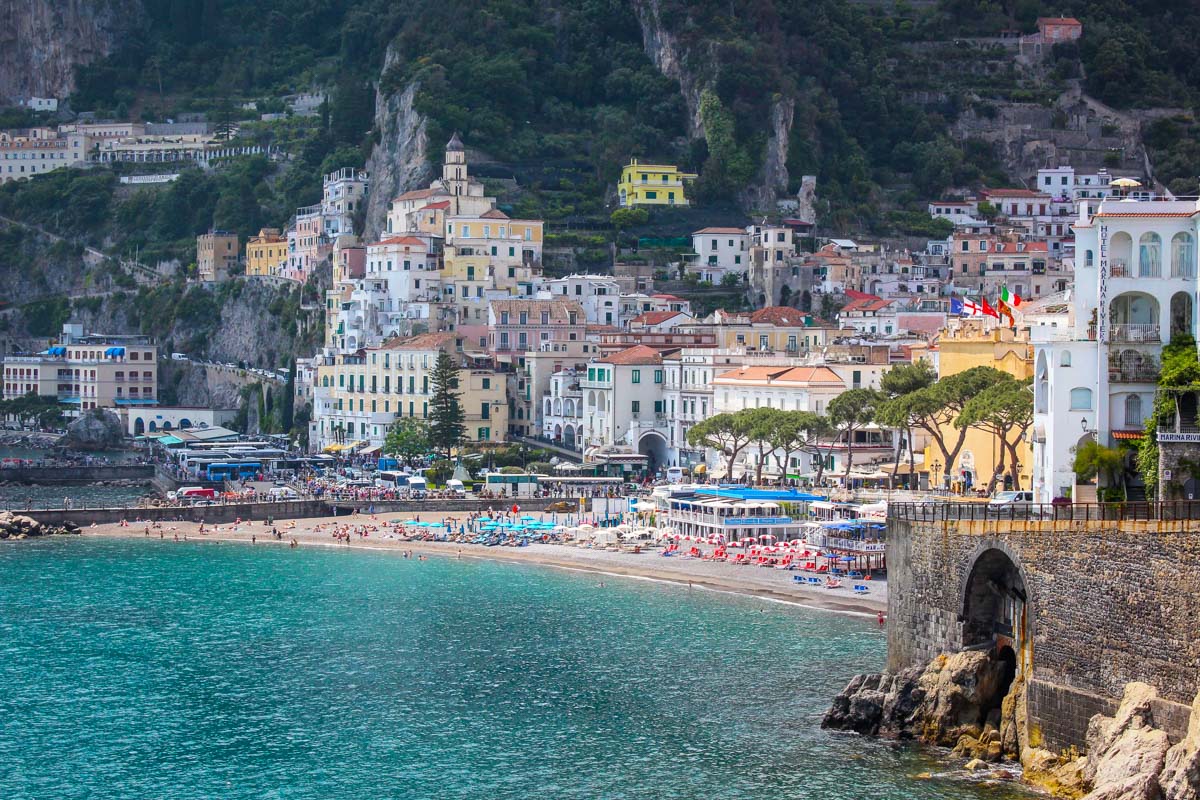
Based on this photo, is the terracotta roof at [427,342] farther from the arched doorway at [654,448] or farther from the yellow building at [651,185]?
the yellow building at [651,185]

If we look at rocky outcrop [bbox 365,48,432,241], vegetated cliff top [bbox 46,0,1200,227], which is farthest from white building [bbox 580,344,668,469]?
rocky outcrop [bbox 365,48,432,241]

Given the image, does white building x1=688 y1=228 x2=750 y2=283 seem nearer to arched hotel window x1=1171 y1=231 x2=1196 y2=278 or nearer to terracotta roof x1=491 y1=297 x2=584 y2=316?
terracotta roof x1=491 y1=297 x2=584 y2=316

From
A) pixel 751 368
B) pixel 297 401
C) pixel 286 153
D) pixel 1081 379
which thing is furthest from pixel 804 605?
pixel 286 153

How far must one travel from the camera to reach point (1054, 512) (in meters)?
33.3

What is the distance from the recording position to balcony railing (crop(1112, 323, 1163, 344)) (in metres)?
38.0

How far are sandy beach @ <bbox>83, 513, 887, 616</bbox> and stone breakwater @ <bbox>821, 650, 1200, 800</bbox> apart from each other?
1353 cm

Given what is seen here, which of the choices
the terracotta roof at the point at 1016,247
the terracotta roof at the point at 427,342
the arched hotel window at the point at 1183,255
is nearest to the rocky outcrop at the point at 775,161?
the terracotta roof at the point at 1016,247

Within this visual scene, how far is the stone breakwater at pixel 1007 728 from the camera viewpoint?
27.4m

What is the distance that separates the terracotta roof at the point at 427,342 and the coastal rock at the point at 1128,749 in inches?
2274

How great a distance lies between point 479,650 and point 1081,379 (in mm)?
15592

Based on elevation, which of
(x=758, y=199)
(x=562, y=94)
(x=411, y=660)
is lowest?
(x=411, y=660)

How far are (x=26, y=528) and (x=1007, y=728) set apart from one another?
153 feet

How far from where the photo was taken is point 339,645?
4684 centimetres

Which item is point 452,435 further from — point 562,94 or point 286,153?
point 286,153
